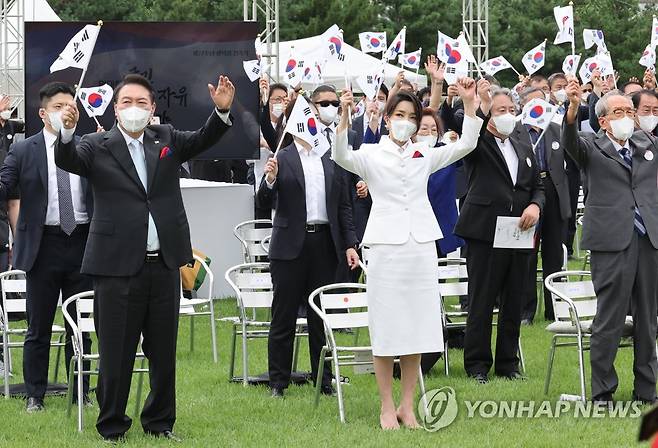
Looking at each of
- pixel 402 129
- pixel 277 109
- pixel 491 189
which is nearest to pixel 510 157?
pixel 491 189

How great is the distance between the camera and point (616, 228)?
9.01m

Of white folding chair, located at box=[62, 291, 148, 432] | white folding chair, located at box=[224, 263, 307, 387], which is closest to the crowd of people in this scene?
white folding chair, located at box=[62, 291, 148, 432]

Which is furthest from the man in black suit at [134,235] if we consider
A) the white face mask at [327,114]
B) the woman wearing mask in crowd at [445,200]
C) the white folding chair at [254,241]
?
the white folding chair at [254,241]

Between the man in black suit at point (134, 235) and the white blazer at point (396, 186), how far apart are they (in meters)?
1.02

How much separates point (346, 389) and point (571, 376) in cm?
179

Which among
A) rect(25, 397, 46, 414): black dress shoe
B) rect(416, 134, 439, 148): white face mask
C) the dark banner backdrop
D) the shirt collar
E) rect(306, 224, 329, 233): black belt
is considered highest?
the dark banner backdrop

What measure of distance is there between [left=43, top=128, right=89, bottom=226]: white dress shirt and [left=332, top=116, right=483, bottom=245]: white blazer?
1.99 meters

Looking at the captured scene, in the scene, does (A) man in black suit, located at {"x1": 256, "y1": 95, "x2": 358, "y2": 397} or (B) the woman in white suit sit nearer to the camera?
(B) the woman in white suit

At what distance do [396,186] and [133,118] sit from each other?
1.71 m

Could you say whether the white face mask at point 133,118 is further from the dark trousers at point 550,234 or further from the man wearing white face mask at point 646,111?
the dark trousers at point 550,234

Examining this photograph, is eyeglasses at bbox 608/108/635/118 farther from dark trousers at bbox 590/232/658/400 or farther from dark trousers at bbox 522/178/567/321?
dark trousers at bbox 522/178/567/321

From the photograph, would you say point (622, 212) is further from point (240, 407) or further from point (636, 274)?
point (240, 407)

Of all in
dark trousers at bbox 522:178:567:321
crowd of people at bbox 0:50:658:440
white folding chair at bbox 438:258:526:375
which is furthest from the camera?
dark trousers at bbox 522:178:567:321
